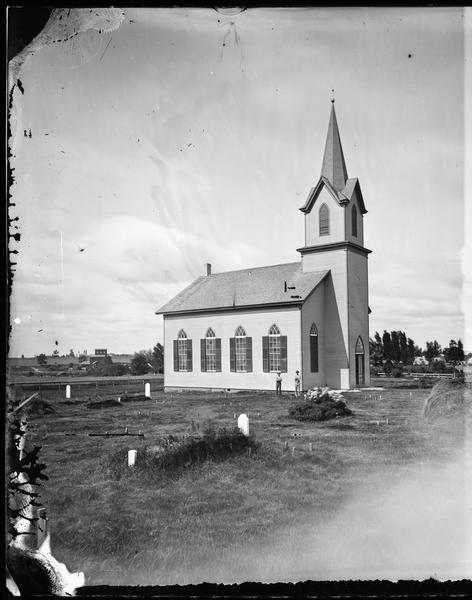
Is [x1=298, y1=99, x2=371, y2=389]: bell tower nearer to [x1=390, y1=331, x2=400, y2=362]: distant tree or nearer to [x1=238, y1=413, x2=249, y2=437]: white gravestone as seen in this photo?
[x1=390, y1=331, x2=400, y2=362]: distant tree

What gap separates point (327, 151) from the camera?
10.2 feet

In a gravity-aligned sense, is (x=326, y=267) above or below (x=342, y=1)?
below

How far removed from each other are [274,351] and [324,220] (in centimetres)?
148

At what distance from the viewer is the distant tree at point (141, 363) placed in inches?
130

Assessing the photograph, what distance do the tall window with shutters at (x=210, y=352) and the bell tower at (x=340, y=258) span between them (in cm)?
110

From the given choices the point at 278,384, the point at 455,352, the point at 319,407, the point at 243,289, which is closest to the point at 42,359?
the point at 243,289

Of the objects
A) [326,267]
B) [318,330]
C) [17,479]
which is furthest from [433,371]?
[17,479]

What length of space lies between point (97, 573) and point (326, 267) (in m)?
3.29

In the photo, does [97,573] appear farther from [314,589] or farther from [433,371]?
[433,371]

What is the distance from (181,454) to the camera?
307 centimetres

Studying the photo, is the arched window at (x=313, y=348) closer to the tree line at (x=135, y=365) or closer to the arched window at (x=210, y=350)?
the arched window at (x=210, y=350)

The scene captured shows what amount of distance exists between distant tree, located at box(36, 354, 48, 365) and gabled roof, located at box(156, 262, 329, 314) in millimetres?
974

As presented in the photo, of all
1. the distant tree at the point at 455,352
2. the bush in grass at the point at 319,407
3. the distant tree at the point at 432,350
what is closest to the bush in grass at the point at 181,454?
the bush in grass at the point at 319,407

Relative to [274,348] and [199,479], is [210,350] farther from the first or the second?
[199,479]
